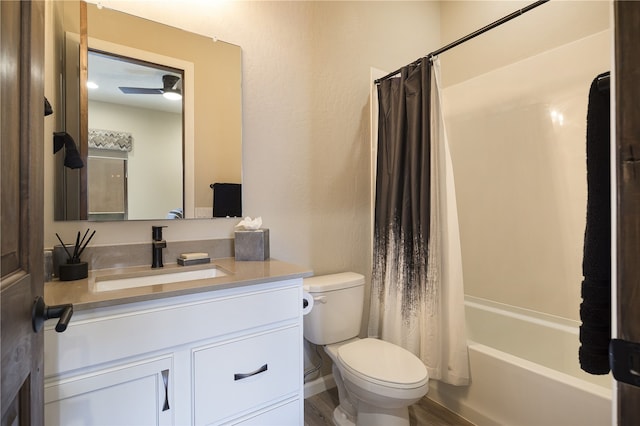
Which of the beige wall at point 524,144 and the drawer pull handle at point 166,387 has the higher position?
the beige wall at point 524,144

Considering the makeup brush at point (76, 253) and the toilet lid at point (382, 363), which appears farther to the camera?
the toilet lid at point (382, 363)

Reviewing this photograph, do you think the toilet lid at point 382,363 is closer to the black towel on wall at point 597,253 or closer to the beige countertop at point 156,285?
the beige countertop at point 156,285

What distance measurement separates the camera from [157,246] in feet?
4.66

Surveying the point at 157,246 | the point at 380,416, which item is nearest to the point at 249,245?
the point at 157,246

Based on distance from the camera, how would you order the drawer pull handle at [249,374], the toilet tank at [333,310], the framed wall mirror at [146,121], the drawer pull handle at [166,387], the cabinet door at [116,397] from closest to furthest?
1. the cabinet door at [116,397]
2. the drawer pull handle at [166,387]
3. the drawer pull handle at [249,374]
4. the framed wall mirror at [146,121]
5. the toilet tank at [333,310]

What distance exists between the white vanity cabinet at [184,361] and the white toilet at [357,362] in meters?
0.33

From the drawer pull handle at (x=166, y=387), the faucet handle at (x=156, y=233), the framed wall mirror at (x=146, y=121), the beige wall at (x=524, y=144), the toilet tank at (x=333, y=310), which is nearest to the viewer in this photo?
the drawer pull handle at (x=166, y=387)

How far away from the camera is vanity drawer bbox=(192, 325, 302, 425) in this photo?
1093 millimetres

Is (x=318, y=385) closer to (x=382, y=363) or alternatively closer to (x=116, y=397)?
(x=382, y=363)

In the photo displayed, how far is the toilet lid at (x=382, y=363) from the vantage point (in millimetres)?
1373

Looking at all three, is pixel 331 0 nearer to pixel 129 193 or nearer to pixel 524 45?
pixel 524 45

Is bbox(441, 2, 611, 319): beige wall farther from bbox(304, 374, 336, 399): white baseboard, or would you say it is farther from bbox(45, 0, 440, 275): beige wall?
bbox(304, 374, 336, 399): white baseboard

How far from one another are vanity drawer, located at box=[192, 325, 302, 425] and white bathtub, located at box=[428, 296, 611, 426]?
3.43ft

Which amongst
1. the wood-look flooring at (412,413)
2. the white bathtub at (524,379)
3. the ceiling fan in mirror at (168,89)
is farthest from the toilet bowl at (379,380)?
the ceiling fan in mirror at (168,89)
